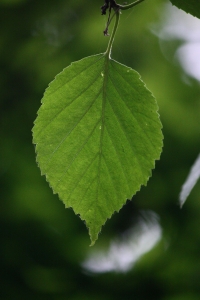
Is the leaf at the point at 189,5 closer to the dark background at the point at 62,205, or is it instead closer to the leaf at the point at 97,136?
the leaf at the point at 97,136

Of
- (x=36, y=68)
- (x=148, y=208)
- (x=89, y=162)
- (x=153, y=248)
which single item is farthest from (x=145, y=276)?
(x=89, y=162)

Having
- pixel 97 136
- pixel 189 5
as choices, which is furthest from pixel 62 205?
pixel 189 5

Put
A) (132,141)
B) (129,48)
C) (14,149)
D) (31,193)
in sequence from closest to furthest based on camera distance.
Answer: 1. (132,141)
2. (31,193)
3. (14,149)
4. (129,48)

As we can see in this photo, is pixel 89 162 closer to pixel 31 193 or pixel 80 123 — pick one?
pixel 80 123

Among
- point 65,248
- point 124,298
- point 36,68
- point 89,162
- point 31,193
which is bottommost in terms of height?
point 124,298

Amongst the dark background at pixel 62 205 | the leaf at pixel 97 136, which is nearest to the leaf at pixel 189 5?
the leaf at pixel 97 136

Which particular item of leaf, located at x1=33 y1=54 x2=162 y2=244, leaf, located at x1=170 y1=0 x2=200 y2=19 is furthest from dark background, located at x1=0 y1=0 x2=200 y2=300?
leaf, located at x1=170 y1=0 x2=200 y2=19

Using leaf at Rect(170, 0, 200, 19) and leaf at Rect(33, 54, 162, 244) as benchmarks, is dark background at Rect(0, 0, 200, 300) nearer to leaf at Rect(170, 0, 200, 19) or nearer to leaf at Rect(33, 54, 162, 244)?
leaf at Rect(33, 54, 162, 244)
